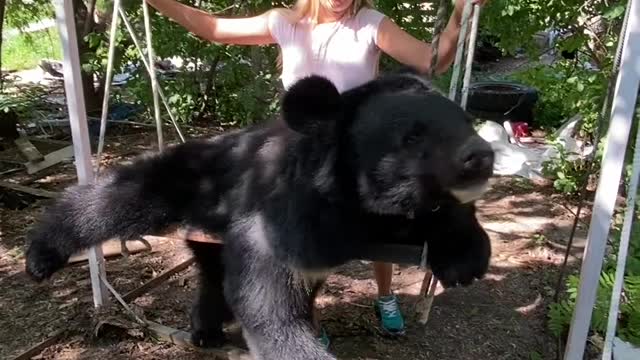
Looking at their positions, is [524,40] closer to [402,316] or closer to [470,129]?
[402,316]

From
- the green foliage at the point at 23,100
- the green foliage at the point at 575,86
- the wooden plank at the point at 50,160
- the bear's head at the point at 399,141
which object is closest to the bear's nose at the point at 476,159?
the bear's head at the point at 399,141

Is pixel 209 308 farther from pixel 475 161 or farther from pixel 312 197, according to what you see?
pixel 475 161

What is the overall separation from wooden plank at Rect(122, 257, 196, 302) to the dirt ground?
0.14 ft

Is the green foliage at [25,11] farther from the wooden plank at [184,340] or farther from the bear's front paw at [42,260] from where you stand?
the bear's front paw at [42,260]

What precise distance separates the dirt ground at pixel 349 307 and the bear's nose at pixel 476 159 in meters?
1.77

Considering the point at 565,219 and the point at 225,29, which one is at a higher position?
the point at 225,29

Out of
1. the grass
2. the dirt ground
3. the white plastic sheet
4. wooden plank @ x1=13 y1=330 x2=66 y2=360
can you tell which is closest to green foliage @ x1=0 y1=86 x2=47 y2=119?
the dirt ground

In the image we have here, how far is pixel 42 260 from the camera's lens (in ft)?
8.44

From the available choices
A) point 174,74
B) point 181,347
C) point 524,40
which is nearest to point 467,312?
point 181,347

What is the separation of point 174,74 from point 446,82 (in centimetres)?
338

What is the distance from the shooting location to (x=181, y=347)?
330 cm

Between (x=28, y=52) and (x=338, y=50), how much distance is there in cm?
1048

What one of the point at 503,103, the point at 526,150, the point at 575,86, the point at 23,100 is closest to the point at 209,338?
the point at 575,86

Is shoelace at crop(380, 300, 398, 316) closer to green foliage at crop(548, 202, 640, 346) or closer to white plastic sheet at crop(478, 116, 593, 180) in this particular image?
green foliage at crop(548, 202, 640, 346)
